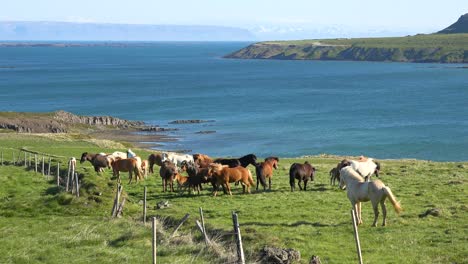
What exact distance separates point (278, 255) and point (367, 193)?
5599 millimetres

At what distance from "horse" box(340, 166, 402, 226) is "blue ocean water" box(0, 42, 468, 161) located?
1870 inches

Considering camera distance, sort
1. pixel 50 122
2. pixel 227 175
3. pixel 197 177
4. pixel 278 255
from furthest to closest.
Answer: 1. pixel 50 122
2. pixel 197 177
3. pixel 227 175
4. pixel 278 255

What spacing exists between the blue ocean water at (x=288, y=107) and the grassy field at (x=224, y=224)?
4125 centimetres

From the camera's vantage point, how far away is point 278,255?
16.0 meters

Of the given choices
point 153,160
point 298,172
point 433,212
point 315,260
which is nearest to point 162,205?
point 298,172

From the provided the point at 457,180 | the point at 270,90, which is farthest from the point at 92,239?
the point at 270,90

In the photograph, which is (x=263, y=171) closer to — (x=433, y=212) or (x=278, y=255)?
(x=433, y=212)

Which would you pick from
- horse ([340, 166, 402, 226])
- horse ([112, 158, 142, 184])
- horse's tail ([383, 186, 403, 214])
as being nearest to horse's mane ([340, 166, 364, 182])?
horse ([340, 166, 402, 226])

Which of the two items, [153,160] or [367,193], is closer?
[367,193]

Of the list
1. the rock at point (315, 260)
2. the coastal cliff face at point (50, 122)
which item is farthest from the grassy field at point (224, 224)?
the coastal cliff face at point (50, 122)

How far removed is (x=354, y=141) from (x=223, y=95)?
66.0 metres

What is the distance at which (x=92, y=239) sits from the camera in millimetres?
17891

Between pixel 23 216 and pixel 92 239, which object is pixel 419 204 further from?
pixel 23 216

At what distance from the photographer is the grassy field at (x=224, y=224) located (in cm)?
1662
